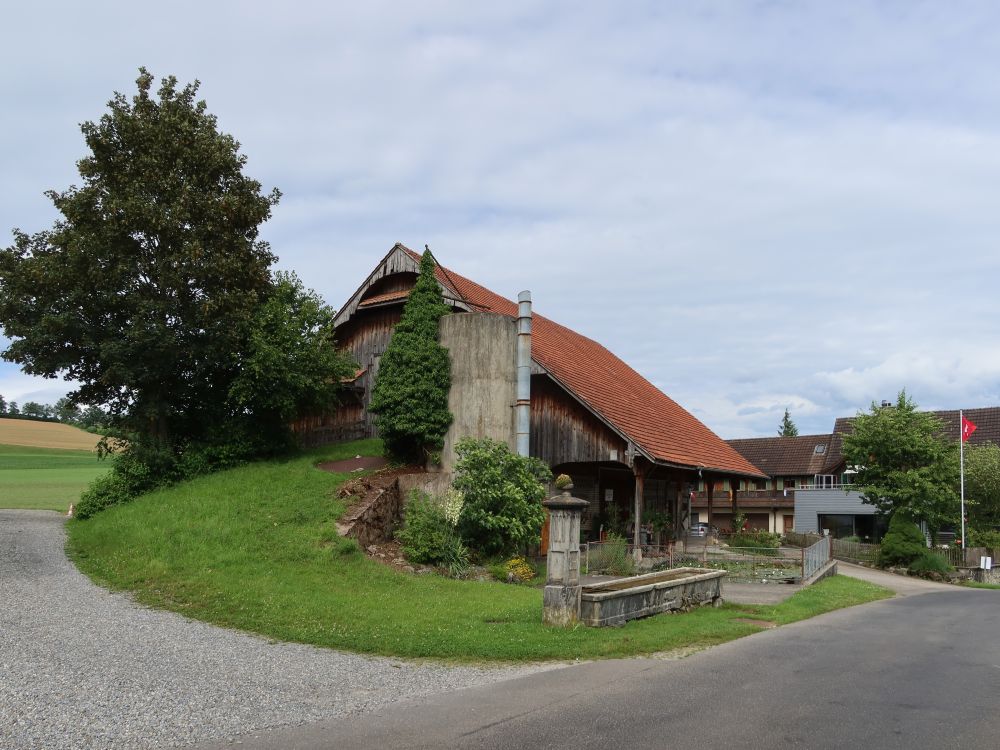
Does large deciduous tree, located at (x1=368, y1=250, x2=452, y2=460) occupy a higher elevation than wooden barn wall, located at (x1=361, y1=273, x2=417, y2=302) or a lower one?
lower

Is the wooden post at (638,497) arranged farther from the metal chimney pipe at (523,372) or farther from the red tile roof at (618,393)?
the metal chimney pipe at (523,372)

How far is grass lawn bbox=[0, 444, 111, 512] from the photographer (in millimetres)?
30000

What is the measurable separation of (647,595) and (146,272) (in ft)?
57.6

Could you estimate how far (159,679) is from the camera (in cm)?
863

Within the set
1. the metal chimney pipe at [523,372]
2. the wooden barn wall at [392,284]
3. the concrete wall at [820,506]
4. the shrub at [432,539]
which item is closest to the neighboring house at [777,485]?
the concrete wall at [820,506]

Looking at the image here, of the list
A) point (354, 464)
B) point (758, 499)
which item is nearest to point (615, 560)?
point (354, 464)

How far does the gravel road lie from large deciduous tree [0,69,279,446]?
1114 centimetres

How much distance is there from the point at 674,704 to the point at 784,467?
4745 cm

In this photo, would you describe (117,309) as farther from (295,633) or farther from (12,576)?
(295,633)

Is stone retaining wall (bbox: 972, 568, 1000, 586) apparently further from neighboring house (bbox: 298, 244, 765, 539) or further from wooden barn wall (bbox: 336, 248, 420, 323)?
wooden barn wall (bbox: 336, 248, 420, 323)

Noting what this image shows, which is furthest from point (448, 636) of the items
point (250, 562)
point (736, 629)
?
point (250, 562)

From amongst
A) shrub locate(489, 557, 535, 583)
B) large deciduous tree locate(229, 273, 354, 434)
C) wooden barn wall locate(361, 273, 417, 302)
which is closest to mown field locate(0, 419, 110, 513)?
large deciduous tree locate(229, 273, 354, 434)

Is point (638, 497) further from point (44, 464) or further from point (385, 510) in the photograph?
point (44, 464)

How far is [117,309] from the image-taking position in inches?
908
